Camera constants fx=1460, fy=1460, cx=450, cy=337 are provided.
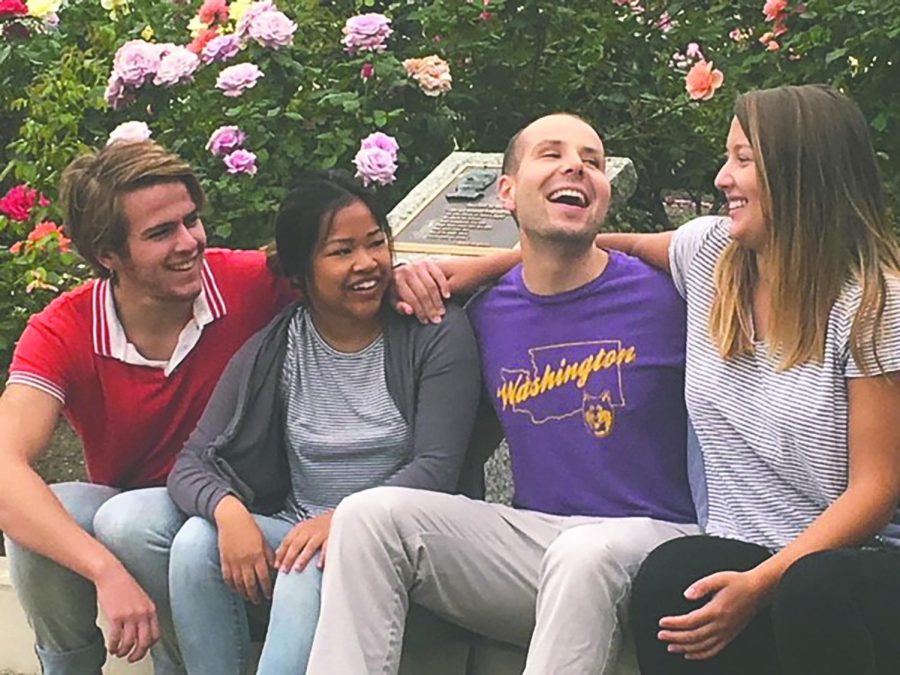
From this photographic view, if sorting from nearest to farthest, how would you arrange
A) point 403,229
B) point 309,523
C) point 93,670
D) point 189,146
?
point 309,523
point 93,670
point 403,229
point 189,146

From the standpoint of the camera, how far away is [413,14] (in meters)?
5.20

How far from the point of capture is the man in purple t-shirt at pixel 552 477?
8.97 feet

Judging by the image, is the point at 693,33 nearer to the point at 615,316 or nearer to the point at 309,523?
the point at 615,316

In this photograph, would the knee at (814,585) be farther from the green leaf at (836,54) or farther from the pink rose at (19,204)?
the pink rose at (19,204)

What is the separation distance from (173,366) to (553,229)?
920 millimetres

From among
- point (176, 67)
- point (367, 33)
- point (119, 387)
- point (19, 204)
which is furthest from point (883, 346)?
point (19, 204)

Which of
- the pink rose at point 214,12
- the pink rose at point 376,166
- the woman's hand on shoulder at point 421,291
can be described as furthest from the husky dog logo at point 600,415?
the pink rose at point 214,12

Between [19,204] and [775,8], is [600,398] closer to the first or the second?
[775,8]

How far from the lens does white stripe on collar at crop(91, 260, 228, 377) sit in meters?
3.29

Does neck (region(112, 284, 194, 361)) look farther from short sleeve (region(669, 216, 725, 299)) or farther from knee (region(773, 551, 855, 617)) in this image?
knee (region(773, 551, 855, 617))

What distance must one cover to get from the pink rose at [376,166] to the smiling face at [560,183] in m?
1.19

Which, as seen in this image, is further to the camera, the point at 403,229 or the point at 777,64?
the point at 777,64

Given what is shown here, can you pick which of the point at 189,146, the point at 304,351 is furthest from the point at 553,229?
the point at 189,146

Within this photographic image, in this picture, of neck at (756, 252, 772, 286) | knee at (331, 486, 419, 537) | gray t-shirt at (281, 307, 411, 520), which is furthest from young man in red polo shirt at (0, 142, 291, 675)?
neck at (756, 252, 772, 286)
